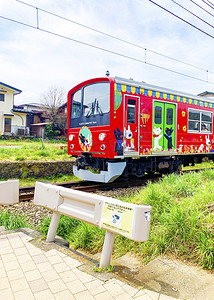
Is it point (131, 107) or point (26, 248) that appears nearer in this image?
point (26, 248)

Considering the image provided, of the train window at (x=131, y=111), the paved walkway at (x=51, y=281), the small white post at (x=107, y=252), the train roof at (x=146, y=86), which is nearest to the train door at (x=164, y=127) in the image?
the train roof at (x=146, y=86)

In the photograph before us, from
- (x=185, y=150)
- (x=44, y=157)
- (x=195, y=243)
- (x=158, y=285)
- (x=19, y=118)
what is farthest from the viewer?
(x=19, y=118)

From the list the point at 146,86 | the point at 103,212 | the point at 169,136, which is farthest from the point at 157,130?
the point at 103,212

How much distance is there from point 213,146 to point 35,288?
10.3 metres

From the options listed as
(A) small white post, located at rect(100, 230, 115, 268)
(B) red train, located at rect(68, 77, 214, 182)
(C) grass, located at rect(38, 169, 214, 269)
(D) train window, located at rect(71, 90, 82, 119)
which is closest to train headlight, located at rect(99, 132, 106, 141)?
(B) red train, located at rect(68, 77, 214, 182)

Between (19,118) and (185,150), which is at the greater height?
(19,118)

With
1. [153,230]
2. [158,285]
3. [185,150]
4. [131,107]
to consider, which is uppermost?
[131,107]

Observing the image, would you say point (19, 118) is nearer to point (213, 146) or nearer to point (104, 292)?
point (213, 146)

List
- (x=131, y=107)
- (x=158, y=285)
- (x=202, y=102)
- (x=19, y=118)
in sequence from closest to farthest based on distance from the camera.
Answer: (x=158, y=285), (x=131, y=107), (x=202, y=102), (x=19, y=118)

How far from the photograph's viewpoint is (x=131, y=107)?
784 centimetres

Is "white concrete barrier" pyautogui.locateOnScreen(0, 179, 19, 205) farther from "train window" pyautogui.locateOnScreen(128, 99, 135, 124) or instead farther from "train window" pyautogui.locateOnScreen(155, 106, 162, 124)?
"train window" pyautogui.locateOnScreen(155, 106, 162, 124)

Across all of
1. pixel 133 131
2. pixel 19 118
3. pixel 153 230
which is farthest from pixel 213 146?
pixel 19 118

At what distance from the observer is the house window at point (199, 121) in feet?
32.8

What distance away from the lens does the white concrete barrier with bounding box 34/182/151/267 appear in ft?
8.52
